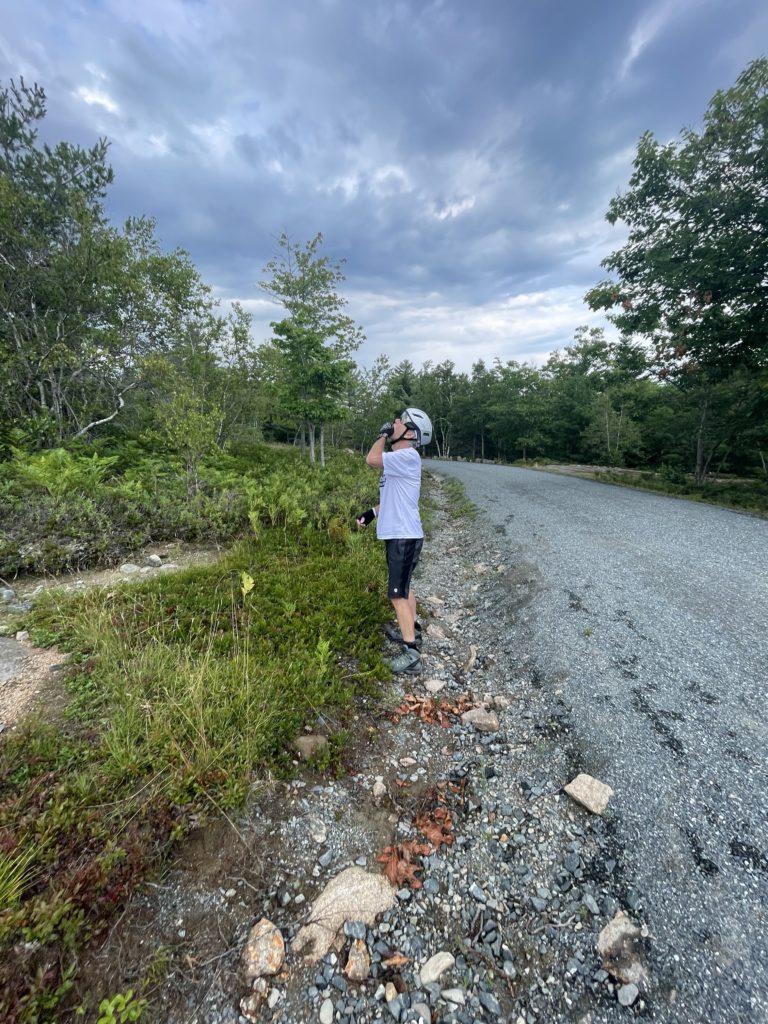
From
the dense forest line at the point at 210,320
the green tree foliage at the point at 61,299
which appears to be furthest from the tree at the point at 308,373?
the green tree foliage at the point at 61,299

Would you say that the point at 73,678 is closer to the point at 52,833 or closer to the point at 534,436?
the point at 52,833

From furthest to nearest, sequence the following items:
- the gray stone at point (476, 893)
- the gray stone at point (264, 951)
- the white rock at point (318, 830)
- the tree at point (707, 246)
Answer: the tree at point (707, 246)
the white rock at point (318, 830)
the gray stone at point (476, 893)
the gray stone at point (264, 951)

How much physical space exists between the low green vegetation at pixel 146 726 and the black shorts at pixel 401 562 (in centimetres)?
66

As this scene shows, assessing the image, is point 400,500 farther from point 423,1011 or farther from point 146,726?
point 423,1011

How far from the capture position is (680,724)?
289cm

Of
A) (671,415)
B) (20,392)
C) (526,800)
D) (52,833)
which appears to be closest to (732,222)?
(671,415)

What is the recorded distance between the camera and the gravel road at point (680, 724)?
170 cm

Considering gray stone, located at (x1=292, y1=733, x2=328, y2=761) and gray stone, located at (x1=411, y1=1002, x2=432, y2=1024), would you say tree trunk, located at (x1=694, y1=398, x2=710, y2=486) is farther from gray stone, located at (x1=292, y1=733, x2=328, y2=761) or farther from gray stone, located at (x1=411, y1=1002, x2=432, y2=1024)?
gray stone, located at (x1=411, y1=1002, x2=432, y2=1024)

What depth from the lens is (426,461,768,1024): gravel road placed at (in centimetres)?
170

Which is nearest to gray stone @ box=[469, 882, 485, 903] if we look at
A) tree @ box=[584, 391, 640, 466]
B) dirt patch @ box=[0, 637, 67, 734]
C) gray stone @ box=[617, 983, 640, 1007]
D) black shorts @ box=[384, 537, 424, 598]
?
gray stone @ box=[617, 983, 640, 1007]

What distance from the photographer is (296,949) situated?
1.77 m

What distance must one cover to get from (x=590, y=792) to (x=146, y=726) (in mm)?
2898

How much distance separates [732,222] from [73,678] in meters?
16.2

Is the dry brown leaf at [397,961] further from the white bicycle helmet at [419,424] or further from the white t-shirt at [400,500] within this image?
the white bicycle helmet at [419,424]
